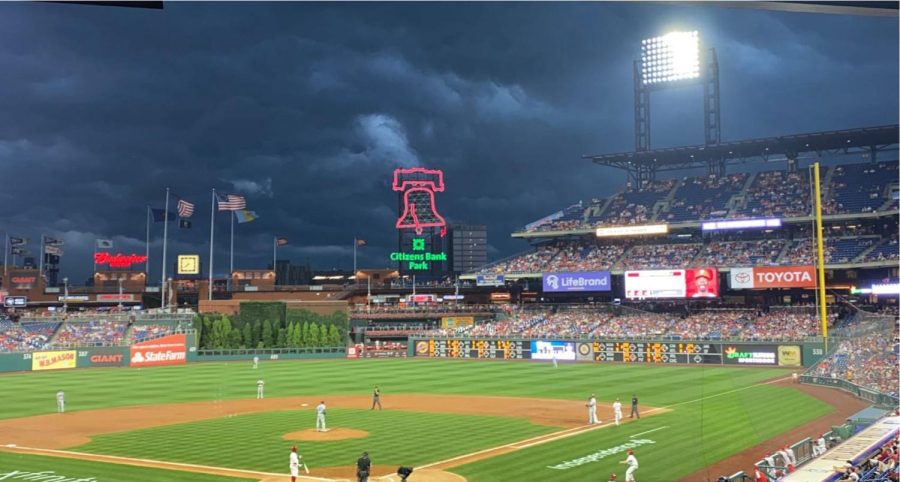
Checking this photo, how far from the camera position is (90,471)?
958 inches

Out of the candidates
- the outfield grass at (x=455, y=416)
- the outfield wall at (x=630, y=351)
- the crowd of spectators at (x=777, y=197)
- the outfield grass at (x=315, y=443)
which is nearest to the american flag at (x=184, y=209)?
the outfield grass at (x=455, y=416)

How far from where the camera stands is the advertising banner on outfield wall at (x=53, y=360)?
65000 mm

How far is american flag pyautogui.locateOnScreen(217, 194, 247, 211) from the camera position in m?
77.1

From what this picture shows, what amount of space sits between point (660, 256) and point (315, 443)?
55.9 meters

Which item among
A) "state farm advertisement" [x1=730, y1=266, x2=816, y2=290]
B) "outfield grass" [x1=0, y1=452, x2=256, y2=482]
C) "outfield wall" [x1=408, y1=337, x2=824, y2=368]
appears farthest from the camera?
"state farm advertisement" [x1=730, y1=266, x2=816, y2=290]

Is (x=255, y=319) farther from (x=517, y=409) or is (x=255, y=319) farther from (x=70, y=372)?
(x=517, y=409)

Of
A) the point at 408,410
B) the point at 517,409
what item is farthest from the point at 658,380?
the point at 408,410

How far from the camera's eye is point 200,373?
6259cm

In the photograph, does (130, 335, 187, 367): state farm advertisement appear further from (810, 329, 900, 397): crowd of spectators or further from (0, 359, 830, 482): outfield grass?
(810, 329, 900, 397): crowd of spectators

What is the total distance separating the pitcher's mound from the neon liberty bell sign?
63438 millimetres

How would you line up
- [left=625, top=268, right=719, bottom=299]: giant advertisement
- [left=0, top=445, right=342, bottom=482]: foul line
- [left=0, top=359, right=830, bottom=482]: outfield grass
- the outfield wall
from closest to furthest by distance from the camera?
[left=0, top=445, right=342, bottom=482]: foul line < [left=0, top=359, right=830, bottom=482]: outfield grass < the outfield wall < [left=625, top=268, right=719, bottom=299]: giant advertisement

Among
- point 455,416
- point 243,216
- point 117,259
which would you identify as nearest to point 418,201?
point 243,216

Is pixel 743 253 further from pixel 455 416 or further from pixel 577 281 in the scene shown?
pixel 455 416

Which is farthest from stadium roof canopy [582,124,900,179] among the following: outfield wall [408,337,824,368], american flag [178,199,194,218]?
american flag [178,199,194,218]
